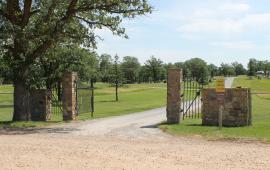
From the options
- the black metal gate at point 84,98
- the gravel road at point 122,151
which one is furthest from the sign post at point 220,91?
the black metal gate at point 84,98

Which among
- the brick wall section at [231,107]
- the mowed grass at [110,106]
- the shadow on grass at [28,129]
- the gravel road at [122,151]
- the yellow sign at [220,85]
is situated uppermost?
the yellow sign at [220,85]

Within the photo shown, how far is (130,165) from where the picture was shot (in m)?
12.0

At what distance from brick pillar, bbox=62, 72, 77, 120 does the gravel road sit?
5.96 m

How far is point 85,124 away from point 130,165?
476 inches

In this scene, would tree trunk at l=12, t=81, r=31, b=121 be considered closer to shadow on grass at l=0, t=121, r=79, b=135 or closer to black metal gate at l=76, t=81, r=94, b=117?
shadow on grass at l=0, t=121, r=79, b=135

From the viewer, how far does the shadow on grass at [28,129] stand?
20.3 metres

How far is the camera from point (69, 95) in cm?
2608

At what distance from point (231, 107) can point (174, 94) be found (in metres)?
2.63

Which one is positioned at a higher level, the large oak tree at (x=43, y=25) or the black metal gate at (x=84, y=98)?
the large oak tree at (x=43, y=25)

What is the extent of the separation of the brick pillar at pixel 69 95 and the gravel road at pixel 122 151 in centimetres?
596

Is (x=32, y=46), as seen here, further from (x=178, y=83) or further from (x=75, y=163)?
(x=75, y=163)

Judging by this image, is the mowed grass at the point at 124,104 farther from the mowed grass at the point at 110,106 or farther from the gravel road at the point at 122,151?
the gravel road at the point at 122,151

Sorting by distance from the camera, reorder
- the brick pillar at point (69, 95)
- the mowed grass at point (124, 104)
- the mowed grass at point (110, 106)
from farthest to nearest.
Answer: the mowed grass at point (124, 104)
the mowed grass at point (110, 106)
the brick pillar at point (69, 95)

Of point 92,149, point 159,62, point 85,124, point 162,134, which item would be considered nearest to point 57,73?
point 85,124
